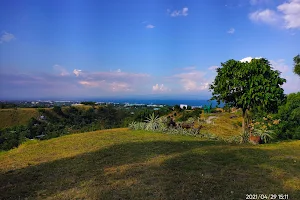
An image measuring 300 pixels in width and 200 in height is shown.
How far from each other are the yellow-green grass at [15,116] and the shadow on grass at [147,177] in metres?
44.1

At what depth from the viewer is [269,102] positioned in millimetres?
11969

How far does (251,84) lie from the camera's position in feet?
38.6

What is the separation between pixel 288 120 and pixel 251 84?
744cm

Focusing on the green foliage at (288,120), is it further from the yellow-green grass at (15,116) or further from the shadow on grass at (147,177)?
the yellow-green grass at (15,116)

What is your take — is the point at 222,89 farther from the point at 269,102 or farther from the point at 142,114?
the point at 142,114

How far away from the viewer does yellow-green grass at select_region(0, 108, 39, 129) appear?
46034 millimetres

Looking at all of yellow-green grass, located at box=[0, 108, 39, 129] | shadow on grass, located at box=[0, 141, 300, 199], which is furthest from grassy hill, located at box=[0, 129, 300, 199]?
yellow-green grass, located at box=[0, 108, 39, 129]

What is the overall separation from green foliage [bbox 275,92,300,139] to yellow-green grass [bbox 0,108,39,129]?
43487mm

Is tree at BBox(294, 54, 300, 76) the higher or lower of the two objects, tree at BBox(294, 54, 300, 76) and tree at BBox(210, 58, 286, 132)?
the higher

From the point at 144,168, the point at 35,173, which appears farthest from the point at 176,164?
the point at 35,173
